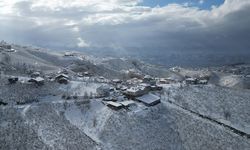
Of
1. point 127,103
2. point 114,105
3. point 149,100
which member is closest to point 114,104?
point 114,105

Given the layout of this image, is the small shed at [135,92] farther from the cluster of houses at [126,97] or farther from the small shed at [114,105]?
the small shed at [114,105]

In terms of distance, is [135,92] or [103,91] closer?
[135,92]

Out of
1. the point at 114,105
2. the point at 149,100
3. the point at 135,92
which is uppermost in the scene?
the point at 135,92

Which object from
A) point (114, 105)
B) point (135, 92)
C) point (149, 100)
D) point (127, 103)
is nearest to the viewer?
point (114, 105)

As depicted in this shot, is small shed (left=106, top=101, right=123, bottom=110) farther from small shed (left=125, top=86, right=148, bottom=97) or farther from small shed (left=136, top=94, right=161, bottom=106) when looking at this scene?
small shed (left=125, top=86, right=148, bottom=97)

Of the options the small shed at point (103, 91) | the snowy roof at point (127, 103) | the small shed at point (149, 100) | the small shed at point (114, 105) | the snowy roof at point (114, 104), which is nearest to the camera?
the small shed at point (114, 105)

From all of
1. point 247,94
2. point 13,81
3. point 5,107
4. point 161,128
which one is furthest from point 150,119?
point 247,94

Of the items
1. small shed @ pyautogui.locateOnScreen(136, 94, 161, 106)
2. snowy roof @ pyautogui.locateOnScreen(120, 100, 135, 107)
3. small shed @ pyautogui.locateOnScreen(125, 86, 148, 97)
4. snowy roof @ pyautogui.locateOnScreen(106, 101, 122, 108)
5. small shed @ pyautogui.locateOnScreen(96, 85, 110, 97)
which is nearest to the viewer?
snowy roof @ pyautogui.locateOnScreen(106, 101, 122, 108)

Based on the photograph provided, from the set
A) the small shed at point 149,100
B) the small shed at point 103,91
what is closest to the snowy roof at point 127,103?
the small shed at point 149,100

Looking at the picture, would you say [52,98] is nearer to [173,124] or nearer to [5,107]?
[5,107]

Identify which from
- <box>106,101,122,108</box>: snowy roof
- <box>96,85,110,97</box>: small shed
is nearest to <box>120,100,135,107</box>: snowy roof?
<box>106,101,122,108</box>: snowy roof

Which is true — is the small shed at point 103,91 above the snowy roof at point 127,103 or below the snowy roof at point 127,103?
above

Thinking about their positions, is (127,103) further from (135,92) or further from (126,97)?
(126,97)
